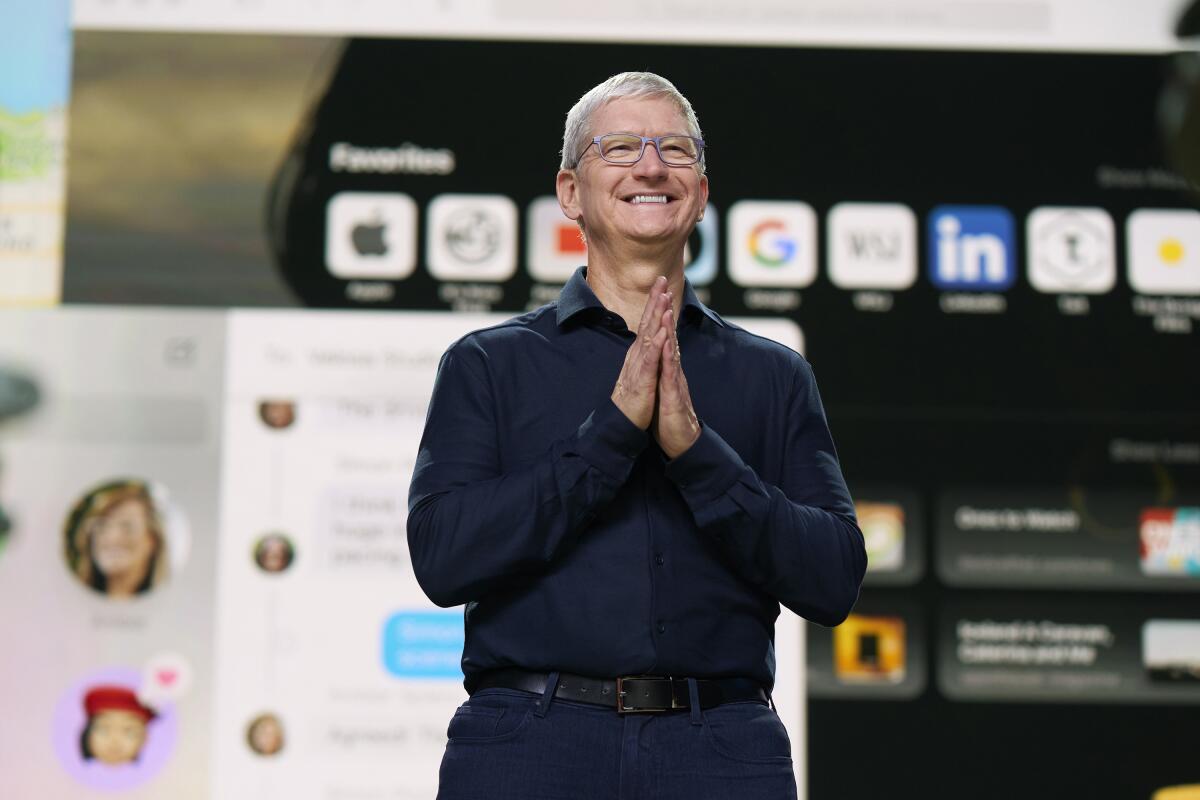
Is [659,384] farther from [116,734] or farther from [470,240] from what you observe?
[116,734]

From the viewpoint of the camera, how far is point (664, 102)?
1.04 m

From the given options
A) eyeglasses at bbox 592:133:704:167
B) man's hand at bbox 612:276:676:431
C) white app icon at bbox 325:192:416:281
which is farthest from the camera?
white app icon at bbox 325:192:416:281

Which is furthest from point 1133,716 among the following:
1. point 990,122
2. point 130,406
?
Result: point 130,406

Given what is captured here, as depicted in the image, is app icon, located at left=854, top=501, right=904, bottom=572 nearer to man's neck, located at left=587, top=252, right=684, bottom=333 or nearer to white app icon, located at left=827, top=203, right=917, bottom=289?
white app icon, located at left=827, top=203, right=917, bottom=289

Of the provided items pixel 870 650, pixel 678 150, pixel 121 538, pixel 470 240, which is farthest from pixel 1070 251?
pixel 121 538

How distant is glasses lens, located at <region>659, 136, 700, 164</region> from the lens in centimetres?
102

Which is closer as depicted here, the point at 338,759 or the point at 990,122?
the point at 338,759

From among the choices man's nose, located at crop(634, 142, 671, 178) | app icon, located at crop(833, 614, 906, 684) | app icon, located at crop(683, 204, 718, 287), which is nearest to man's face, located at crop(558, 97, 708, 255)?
man's nose, located at crop(634, 142, 671, 178)

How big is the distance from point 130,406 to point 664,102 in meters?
1.40

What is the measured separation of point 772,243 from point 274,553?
0.96 meters

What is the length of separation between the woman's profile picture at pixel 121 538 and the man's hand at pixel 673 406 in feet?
4.60

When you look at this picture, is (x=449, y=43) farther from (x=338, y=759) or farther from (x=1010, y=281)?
(x=338, y=759)

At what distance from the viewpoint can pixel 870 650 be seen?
214 centimetres

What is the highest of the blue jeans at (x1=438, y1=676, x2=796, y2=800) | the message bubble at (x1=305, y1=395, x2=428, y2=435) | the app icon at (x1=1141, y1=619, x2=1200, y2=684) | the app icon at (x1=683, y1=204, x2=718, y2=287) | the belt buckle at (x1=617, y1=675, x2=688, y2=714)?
the app icon at (x1=683, y1=204, x2=718, y2=287)
